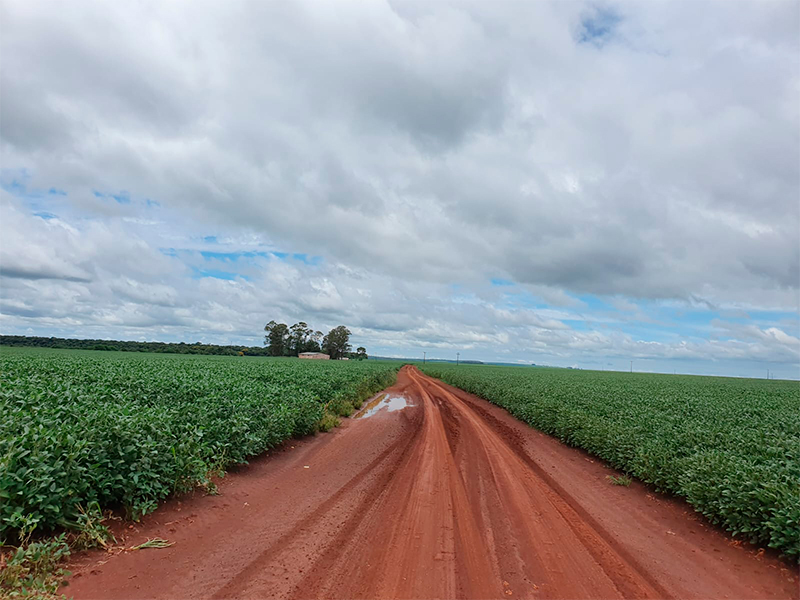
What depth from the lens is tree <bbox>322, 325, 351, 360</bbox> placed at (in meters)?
129

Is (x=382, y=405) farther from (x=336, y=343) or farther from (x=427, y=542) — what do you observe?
(x=336, y=343)

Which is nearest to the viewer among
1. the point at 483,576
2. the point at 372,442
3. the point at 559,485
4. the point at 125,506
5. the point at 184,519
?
the point at 483,576

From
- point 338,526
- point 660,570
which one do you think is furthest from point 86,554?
point 660,570

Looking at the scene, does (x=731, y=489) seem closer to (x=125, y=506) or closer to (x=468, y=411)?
(x=125, y=506)

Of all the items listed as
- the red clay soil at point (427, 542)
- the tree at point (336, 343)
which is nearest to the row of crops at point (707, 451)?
the red clay soil at point (427, 542)

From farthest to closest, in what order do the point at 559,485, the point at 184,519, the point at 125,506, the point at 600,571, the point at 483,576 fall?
the point at 559,485 → the point at 184,519 → the point at 125,506 → the point at 600,571 → the point at 483,576

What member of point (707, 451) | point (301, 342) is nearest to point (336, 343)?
point (301, 342)

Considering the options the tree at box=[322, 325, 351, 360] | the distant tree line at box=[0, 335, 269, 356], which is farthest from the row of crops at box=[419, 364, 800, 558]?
the tree at box=[322, 325, 351, 360]

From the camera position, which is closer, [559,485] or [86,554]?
[86,554]

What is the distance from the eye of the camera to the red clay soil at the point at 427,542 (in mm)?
4609

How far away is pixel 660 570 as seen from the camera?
5387 mm

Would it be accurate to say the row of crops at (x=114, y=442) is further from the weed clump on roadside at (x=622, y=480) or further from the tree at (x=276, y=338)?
the tree at (x=276, y=338)

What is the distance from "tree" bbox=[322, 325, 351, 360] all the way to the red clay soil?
121 m

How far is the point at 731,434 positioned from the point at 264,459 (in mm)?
11154
